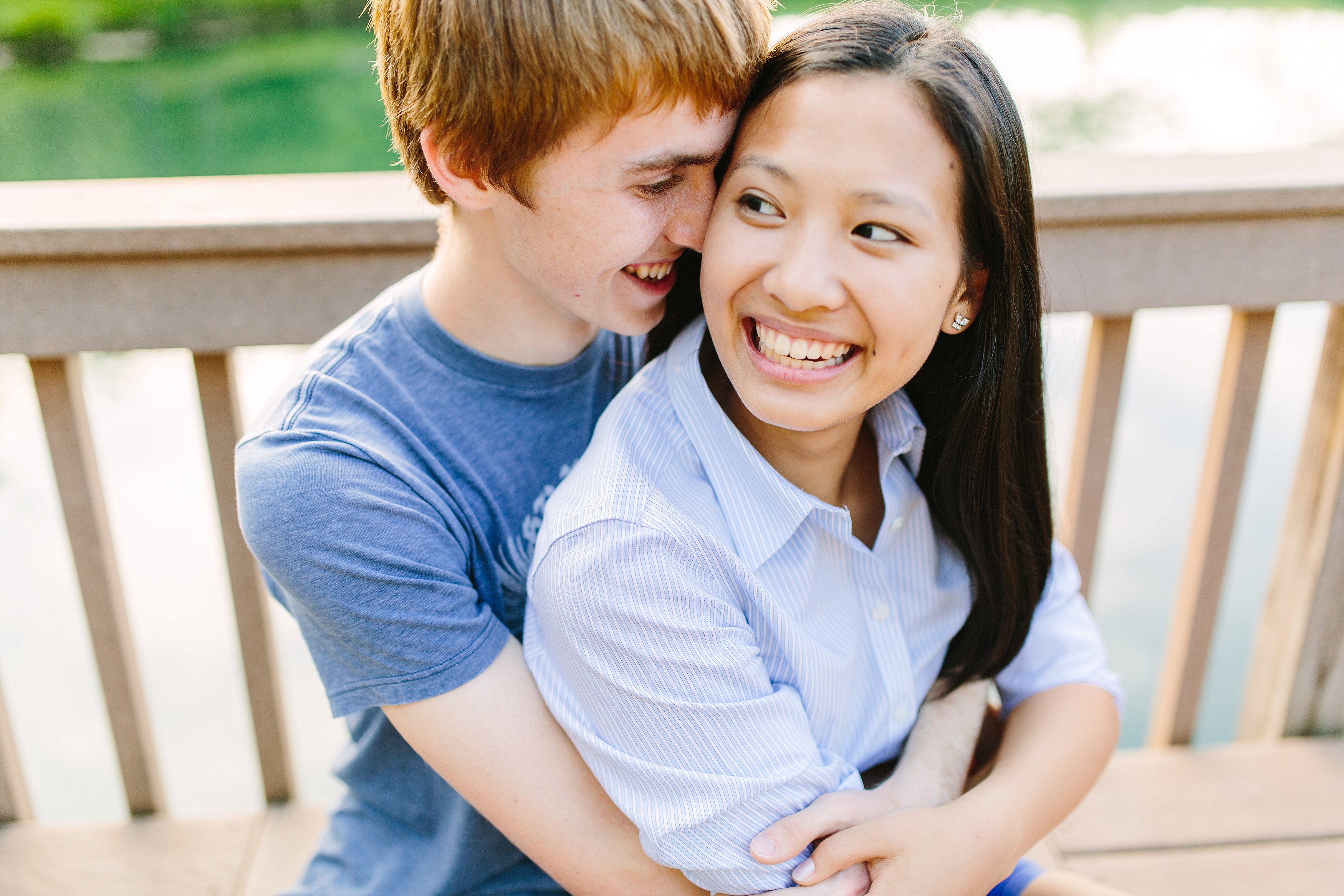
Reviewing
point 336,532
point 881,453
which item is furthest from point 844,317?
point 336,532

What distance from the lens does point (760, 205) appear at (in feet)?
3.27

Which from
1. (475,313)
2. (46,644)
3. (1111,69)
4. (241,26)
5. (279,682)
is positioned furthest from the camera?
(241,26)

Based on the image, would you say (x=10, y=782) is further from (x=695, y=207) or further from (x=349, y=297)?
(x=695, y=207)

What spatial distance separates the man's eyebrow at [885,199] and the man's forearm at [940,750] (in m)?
0.62

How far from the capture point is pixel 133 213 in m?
1.31

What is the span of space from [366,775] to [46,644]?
227 centimetres

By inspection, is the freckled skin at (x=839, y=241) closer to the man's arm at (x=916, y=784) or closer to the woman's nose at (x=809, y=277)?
the woman's nose at (x=809, y=277)

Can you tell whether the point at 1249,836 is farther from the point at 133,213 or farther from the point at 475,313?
the point at 133,213

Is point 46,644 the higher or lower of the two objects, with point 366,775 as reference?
lower

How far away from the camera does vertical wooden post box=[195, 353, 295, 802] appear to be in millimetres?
1443

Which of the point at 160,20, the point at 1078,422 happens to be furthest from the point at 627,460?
the point at 160,20

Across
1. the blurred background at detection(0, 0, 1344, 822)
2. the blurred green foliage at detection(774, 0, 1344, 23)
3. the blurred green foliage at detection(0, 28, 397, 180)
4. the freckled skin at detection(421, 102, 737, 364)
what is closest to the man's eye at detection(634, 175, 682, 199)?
the freckled skin at detection(421, 102, 737, 364)

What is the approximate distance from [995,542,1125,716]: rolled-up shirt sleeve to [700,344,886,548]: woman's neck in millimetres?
277

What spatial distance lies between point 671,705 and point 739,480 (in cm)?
25
